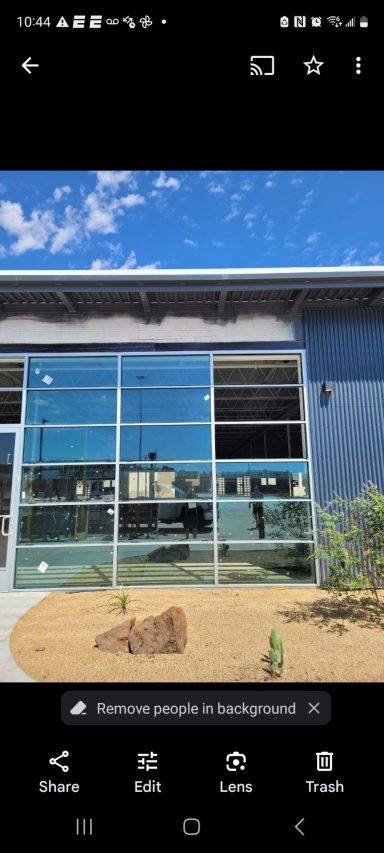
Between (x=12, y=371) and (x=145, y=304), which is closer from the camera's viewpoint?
(x=145, y=304)

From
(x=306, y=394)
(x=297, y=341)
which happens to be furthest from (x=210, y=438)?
(x=297, y=341)

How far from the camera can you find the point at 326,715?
92cm

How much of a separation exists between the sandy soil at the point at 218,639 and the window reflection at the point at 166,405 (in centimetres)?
269

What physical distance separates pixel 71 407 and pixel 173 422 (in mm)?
1705

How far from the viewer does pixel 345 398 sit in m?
6.89

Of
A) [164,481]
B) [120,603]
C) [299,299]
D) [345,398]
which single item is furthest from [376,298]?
[120,603]
